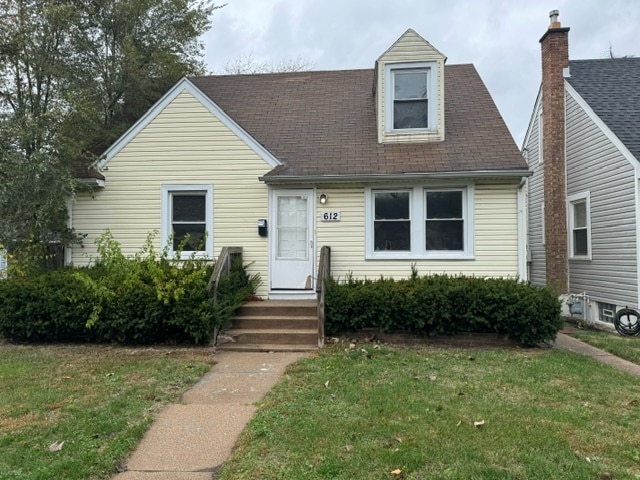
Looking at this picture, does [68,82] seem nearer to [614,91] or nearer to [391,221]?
[391,221]

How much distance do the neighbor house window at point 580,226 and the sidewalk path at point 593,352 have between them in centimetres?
326

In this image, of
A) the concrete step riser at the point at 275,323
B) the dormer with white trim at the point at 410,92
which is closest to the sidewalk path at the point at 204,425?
the concrete step riser at the point at 275,323

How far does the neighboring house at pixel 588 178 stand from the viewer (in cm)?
1016

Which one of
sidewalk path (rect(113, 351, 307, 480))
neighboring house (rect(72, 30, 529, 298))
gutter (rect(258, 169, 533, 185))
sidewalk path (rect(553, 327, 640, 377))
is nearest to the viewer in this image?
sidewalk path (rect(113, 351, 307, 480))

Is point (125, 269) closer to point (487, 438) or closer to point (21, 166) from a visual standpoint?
point (21, 166)

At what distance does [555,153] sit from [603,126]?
2.04 meters

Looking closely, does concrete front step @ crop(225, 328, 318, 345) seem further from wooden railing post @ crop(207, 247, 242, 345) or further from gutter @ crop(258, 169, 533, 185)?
gutter @ crop(258, 169, 533, 185)

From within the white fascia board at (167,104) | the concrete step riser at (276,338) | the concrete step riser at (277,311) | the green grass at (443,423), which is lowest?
the green grass at (443,423)

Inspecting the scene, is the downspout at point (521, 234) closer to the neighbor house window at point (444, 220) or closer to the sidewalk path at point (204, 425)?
the neighbor house window at point (444, 220)

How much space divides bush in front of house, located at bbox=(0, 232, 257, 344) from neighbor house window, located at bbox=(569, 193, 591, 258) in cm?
906

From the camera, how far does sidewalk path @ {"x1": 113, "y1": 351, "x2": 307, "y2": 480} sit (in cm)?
354

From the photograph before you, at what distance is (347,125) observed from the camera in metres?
10.8

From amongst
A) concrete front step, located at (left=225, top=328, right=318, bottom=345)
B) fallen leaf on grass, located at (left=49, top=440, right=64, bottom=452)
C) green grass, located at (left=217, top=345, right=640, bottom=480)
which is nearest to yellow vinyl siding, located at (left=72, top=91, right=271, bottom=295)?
concrete front step, located at (left=225, top=328, right=318, bottom=345)

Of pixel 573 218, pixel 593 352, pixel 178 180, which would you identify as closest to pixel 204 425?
pixel 178 180
